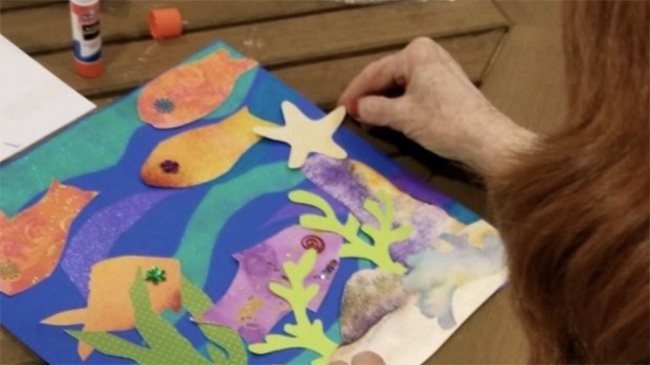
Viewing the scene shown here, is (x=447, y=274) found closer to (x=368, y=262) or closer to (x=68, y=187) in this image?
(x=368, y=262)

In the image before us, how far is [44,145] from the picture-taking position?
3.00 ft

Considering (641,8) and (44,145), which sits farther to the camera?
(44,145)

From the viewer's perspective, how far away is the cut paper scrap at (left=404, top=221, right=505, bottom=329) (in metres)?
0.86

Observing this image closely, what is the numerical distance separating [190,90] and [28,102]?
150 mm

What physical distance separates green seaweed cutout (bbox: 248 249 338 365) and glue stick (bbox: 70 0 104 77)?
11.2 inches

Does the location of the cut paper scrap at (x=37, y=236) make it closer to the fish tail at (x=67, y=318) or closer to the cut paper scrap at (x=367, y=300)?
the fish tail at (x=67, y=318)

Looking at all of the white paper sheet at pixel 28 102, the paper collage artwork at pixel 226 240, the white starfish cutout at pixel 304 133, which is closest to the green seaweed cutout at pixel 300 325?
the paper collage artwork at pixel 226 240

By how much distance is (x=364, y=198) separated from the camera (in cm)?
92

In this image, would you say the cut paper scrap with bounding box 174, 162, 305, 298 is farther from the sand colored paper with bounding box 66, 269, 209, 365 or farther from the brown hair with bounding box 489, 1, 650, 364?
the brown hair with bounding box 489, 1, 650, 364

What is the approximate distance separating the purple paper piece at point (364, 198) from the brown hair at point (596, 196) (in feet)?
1.09

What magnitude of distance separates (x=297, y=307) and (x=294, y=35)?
33 cm

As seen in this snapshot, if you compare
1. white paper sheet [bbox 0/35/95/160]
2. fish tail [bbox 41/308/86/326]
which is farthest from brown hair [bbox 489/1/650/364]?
white paper sheet [bbox 0/35/95/160]

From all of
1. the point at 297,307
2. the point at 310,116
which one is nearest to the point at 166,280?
the point at 297,307

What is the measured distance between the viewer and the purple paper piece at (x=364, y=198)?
0.91m
